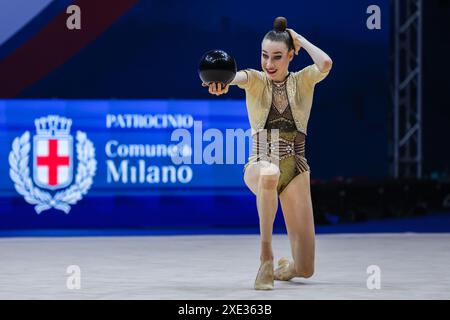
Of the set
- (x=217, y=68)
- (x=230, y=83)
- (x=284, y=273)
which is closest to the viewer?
(x=217, y=68)

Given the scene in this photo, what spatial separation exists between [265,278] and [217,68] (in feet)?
4.80

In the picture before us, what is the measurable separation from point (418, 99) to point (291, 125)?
28.6 feet

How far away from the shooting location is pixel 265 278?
6.90 metres

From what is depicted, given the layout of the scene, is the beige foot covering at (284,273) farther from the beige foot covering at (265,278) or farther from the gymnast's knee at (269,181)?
the gymnast's knee at (269,181)

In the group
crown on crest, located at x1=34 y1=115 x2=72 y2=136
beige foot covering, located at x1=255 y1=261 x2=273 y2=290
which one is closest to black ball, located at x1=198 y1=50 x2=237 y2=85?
beige foot covering, located at x1=255 y1=261 x2=273 y2=290

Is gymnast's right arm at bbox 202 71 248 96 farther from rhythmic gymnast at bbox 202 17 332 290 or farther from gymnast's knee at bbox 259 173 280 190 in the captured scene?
gymnast's knee at bbox 259 173 280 190

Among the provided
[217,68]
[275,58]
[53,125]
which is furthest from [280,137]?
[53,125]

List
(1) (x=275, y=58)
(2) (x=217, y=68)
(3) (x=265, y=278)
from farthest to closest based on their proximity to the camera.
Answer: (1) (x=275, y=58) → (3) (x=265, y=278) → (2) (x=217, y=68)

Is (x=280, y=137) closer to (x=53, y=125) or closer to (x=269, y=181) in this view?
(x=269, y=181)

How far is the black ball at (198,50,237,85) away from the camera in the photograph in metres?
6.57

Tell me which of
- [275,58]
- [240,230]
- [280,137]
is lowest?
[240,230]

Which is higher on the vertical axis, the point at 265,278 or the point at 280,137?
the point at 280,137

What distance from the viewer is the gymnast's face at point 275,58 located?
707 centimetres
